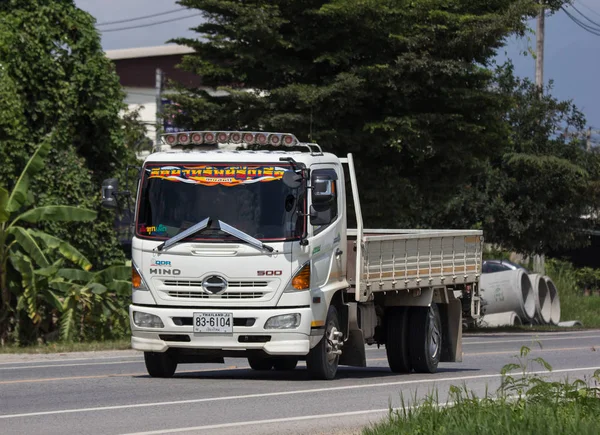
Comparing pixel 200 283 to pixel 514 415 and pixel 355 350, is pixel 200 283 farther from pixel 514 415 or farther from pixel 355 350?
pixel 514 415

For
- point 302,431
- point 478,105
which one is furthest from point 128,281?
point 302,431

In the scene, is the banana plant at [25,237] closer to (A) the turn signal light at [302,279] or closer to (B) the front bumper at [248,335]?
(B) the front bumper at [248,335]

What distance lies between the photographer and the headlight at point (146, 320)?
13.7 metres

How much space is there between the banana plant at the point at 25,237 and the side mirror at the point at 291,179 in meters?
9.93

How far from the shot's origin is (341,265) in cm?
1464

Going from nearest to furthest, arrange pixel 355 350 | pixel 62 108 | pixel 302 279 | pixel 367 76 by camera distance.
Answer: pixel 302 279
pixel 355 350
pixel 367 76
pixel 62 108

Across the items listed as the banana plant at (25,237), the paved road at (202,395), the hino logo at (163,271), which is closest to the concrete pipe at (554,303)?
the banana plant at (25,237)

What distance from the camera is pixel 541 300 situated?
39688 millimetres

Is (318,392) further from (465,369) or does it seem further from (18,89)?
(18,89)

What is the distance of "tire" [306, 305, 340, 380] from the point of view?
14047 millimetres

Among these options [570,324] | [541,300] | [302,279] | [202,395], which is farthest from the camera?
[570,324]

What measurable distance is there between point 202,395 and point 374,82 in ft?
47.3

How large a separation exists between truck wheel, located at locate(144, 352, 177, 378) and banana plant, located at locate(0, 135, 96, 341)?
8547mm

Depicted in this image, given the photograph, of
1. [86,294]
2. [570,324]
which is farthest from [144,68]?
[86,294]
